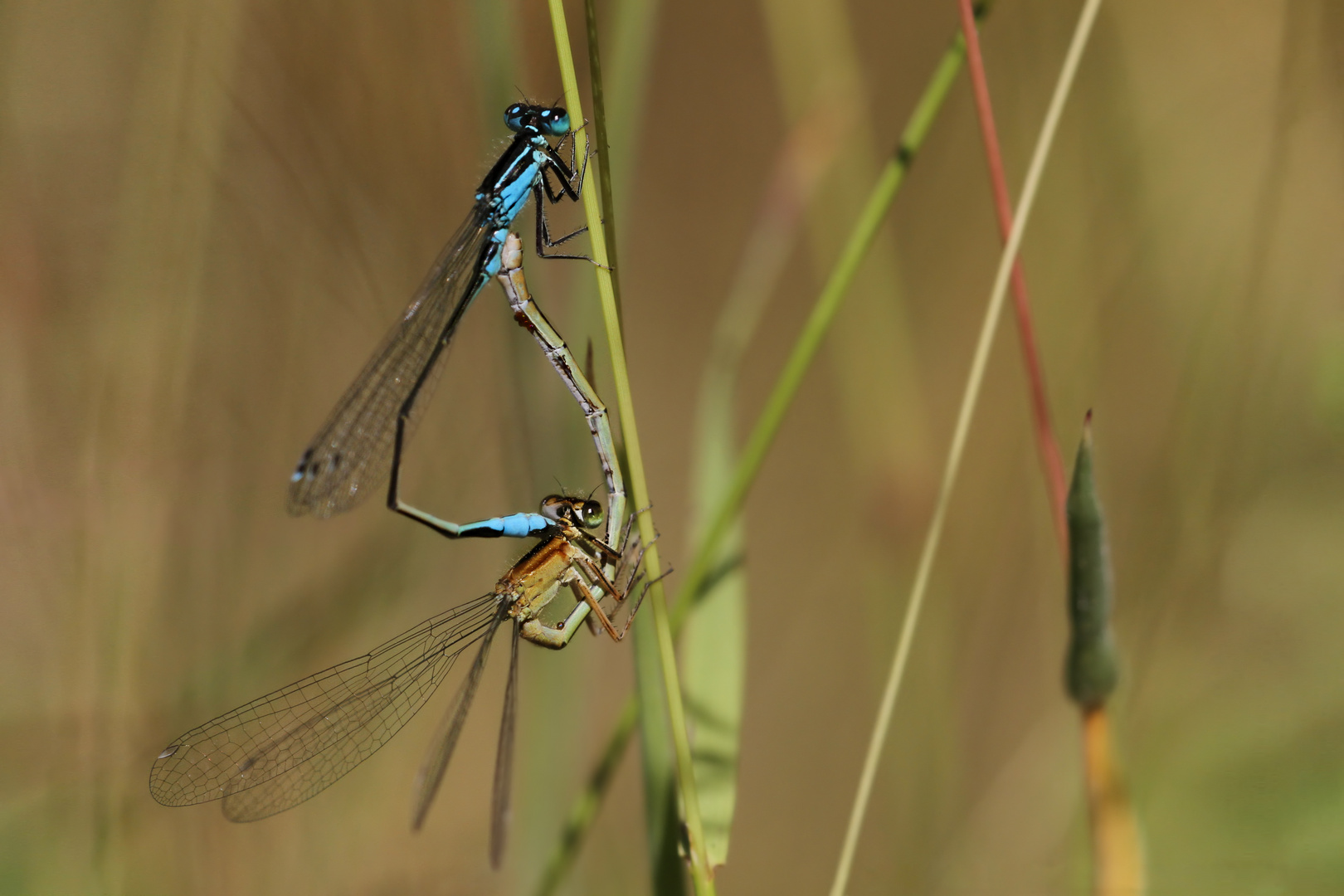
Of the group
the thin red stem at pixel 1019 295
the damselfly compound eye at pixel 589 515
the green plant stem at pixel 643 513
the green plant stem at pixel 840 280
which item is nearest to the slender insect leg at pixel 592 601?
the damselfly compound eye at pixel 589 515

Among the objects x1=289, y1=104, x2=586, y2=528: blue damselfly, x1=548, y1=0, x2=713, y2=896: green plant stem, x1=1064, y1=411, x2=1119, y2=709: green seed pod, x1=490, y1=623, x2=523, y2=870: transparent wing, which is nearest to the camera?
x1=1064, y1=411, x2=1119, y2=709: green seed pod

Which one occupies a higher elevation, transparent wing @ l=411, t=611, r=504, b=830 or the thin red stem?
the thin red stem

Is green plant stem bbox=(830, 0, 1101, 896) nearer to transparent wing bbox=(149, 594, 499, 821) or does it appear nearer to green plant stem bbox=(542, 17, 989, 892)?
green plant stem bbox=(542, 17, 989, 892)

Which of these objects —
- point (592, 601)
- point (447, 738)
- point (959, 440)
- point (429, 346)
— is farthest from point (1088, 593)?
point (429, 346)

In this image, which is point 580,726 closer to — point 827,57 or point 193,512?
point 193,512

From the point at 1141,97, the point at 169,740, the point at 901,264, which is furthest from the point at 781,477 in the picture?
the point at 169,740

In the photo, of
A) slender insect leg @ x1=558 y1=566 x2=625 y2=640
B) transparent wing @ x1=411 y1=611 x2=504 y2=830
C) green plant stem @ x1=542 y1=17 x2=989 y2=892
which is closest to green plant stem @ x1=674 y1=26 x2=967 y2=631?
green plant stem @ x1=542 y1=17 x2=989 y2=892

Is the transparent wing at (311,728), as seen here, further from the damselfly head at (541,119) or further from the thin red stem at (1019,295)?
the thin red stem at (1019,295)
